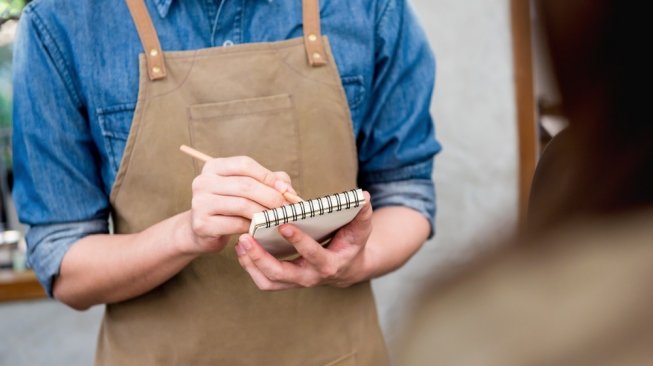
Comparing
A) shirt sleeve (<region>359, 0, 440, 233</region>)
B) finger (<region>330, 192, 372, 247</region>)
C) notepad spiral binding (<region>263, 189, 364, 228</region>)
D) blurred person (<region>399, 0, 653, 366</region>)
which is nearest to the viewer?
blurred person (<region>399, 0, 653, 366</region>)

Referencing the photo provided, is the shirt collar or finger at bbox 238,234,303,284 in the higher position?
the shirt collar

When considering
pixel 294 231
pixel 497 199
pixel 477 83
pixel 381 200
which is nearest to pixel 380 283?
pixel 497 199

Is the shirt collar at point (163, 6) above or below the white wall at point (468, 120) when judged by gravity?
above

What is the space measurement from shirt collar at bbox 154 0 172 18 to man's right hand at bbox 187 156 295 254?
0.29m

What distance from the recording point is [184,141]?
3.88 ft

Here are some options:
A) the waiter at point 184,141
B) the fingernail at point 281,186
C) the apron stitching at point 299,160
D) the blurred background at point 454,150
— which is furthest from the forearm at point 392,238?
the blurred background at point 454,150

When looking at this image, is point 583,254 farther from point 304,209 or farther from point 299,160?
point 299,160

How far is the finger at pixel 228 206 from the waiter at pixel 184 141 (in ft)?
0.32

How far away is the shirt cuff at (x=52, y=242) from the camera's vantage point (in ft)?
3.93

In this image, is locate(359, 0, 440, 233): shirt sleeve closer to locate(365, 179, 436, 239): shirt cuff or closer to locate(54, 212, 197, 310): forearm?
locate(365, 179, 436, 239): shirt cuff

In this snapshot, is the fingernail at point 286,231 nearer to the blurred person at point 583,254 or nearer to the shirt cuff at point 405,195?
the shirt cuff at point 405,195

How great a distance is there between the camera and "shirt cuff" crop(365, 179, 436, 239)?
1.34m

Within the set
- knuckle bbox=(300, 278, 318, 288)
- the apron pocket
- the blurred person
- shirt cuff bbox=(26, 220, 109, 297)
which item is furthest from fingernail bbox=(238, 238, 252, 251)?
the blurred person

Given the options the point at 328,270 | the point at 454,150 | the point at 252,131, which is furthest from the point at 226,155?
the point at 454,150
